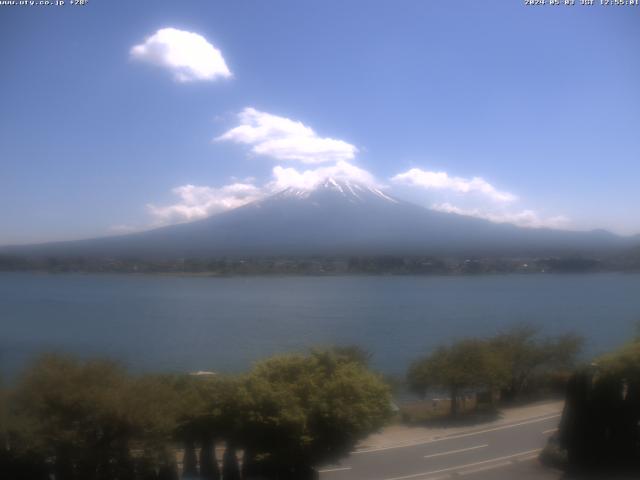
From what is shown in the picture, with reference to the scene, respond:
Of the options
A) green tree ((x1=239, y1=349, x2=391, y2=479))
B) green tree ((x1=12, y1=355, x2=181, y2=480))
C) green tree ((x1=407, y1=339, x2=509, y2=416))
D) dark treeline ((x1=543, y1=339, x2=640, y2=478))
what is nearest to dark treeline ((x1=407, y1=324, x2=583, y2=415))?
green tree ((x1=407, y1=339, x2=509, y2=416))

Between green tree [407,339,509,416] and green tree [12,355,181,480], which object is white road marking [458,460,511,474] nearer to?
green tree [407,339,509,416]

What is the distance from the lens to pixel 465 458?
4.68 metres

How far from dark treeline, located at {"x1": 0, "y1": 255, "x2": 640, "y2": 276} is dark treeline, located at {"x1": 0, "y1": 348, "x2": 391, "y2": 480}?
750 cm

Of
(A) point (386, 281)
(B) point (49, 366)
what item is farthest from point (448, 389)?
(A) point (386, 281)

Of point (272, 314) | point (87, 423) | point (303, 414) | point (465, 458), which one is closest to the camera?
point (87, 423)

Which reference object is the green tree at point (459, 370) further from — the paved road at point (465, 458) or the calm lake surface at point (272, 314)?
the paved road at point (465, 458)

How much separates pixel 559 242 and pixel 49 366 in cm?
1714

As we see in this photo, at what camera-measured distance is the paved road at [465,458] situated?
4418 mm

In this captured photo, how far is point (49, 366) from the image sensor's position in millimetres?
4289

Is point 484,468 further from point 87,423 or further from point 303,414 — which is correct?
point 87,423

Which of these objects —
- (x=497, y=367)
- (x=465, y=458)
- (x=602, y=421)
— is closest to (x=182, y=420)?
(x=465, y=458)

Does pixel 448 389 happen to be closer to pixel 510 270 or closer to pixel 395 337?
pixel 395 337

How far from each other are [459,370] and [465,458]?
209 cm

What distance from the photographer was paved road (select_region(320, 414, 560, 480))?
4418 mm
